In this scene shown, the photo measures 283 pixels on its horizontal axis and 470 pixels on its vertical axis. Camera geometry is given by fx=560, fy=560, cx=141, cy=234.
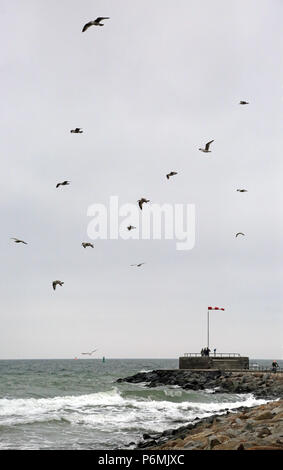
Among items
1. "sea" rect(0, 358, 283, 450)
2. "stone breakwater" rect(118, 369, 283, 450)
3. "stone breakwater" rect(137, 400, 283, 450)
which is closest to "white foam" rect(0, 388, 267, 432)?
"sea" rect(0, 358, 283, 450)

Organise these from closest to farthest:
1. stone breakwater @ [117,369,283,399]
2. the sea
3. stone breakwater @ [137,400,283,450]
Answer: stone breakwater @ [137,400,283,450]
the sea
stone breakwater @ [117,369,283,399]

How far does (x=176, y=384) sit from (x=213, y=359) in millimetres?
6581

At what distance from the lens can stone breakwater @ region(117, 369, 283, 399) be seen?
4388 cm

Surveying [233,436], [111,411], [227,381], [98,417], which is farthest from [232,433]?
[227,381]

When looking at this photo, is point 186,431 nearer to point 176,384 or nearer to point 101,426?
point 101,426

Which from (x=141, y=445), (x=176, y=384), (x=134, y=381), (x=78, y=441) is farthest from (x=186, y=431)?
(x=134, y=381)

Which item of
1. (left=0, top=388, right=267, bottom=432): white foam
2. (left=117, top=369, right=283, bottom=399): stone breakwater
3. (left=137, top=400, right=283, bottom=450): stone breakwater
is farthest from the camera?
(left=117, top=369, right=283, bottom=399): stone breakwater

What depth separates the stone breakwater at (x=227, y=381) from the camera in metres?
43.9

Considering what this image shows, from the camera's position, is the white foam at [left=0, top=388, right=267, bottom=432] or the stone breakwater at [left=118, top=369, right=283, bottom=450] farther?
the white foam at [left=0, top=388, right=267, bottom=432]

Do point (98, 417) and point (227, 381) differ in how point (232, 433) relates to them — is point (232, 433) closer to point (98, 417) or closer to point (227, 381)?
point (98, 417)

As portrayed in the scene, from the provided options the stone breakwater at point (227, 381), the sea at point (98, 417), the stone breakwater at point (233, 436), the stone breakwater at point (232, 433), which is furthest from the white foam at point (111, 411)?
the stone breakwater at point (233, 436)

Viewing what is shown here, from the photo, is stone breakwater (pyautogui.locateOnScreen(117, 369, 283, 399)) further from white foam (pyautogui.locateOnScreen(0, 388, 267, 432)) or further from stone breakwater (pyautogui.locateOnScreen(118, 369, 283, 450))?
white foam (pyautogui.locateOnScreen(0, 388, 267, 432))

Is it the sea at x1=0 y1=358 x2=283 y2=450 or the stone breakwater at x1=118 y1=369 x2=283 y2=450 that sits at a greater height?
the stone breakwater at x1=118 y1=369 x2=283 y2=450
